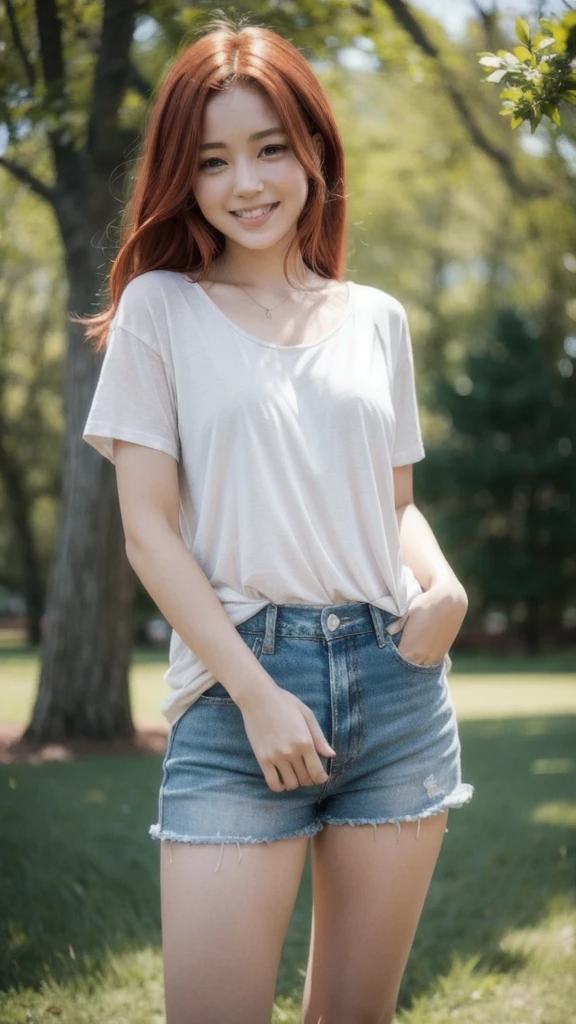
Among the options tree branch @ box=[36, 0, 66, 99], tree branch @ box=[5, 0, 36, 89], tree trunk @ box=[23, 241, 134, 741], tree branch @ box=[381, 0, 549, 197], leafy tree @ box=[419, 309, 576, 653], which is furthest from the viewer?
leafy tree @ box=[419, 309, 576, 653]

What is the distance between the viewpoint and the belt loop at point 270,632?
2094 millimetres

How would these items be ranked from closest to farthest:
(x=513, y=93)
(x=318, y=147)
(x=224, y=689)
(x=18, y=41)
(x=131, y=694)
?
(x=224, y=689) < (x=318, y=147) < (x=513, y=93) < (x=18, y=41) < (x=131, y=694)

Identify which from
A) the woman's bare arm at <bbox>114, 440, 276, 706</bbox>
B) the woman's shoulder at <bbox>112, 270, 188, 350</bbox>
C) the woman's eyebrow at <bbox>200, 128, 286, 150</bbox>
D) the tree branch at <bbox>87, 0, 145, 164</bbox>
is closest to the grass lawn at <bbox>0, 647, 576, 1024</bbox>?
the woman's bare arm at <bbox>114, 440, 276, 706</bbox>

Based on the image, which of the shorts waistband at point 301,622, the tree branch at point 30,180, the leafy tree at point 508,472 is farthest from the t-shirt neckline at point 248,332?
the leafy tree at point 508,472

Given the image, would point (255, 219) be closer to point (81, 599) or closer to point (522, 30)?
point (522, 30)

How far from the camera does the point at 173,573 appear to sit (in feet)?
6.78

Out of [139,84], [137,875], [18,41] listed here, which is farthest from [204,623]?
[139,84]

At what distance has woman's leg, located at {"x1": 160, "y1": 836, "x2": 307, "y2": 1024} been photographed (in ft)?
Answer: 6.49

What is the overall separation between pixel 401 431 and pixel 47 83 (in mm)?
5961

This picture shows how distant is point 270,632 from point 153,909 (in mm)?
3083

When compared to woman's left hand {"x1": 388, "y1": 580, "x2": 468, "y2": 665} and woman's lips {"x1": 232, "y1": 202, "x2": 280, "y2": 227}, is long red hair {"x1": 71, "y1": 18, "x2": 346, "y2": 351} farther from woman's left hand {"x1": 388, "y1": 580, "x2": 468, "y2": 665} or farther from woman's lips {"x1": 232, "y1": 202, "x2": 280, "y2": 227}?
woman's left hand {"x1": 388, "y1": 580, "x2": 468, "y2": 665}

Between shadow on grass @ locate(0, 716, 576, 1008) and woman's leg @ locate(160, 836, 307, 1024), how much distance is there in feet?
6.81

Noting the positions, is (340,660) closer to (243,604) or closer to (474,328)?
(243,604)

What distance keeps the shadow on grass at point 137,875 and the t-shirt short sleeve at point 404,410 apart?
7.32 feet
